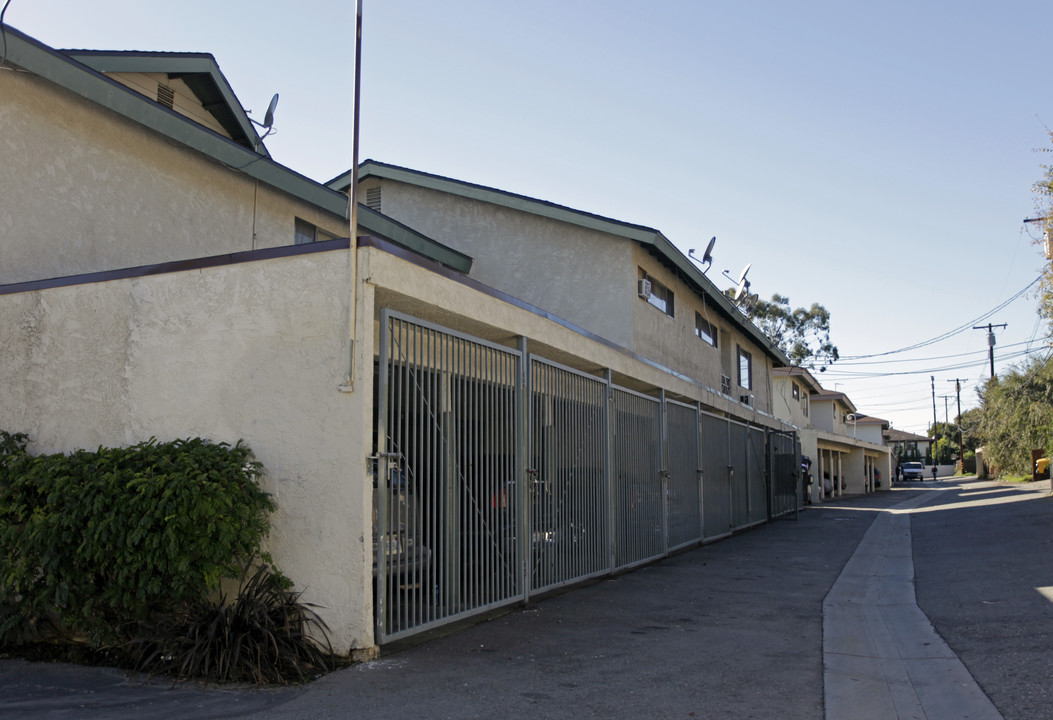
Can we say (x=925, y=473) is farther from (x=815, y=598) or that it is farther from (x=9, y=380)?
(x=9, y=380)

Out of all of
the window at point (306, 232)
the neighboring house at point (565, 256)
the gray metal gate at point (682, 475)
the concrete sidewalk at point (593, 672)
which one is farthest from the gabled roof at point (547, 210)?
the concrete sidewalk at point (593, 672)

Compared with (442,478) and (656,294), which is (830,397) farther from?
(442,478)

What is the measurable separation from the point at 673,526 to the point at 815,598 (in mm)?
4618

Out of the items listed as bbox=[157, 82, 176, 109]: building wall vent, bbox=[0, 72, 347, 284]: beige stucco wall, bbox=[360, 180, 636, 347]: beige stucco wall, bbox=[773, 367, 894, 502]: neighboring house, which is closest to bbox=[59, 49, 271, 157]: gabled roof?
bbox=[157, 82, 176, 109]: building wall vent

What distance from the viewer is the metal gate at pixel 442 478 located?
663 cm

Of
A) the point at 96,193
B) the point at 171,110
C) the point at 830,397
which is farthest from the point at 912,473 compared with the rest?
the point at 96,193

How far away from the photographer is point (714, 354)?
2269cm

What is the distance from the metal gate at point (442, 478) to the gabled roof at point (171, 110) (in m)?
5.21

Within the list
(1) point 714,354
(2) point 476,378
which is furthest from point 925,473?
(2) point 476,378

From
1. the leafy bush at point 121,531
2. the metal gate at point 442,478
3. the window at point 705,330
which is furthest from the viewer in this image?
the window at point 705,330

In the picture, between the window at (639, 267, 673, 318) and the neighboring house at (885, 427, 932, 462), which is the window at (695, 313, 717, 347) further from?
the neighboring house at (885, 427, 932, 462)

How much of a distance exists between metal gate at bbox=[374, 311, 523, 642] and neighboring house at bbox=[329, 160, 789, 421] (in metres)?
7.17

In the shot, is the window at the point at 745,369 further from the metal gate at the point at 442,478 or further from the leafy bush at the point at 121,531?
the leafy bush at the point at 121,531

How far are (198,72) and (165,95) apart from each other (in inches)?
24.4
